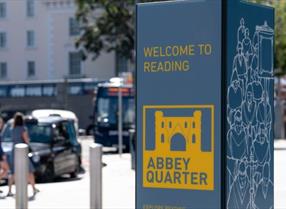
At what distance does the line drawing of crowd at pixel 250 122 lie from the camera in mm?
7238

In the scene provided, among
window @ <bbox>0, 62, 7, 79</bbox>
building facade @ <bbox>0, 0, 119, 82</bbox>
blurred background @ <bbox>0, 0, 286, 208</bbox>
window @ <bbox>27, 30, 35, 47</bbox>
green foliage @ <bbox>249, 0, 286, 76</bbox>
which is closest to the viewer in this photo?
blurred background @ <bbox>0, 0, 286, 208</bbox>

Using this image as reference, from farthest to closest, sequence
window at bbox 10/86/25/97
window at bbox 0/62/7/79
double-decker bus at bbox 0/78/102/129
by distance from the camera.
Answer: window at bbox 0/62/7/79
window at bbox 10/86/25/97
double-decker bus at bbox 0/78/102/129

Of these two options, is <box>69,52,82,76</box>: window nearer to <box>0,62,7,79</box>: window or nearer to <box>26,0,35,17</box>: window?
<box>26,0,35,17</box>: window

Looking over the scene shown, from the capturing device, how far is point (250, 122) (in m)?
7.57

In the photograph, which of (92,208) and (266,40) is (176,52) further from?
(92,208)

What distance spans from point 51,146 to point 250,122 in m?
13.0

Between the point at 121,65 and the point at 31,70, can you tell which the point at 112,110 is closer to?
the point at 121,65

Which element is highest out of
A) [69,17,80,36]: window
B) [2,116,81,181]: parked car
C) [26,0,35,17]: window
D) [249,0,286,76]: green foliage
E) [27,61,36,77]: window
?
[26,0,35,17]: window

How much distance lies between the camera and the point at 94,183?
1170 centimetres

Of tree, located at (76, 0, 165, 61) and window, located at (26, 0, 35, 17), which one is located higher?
window, located at (26, 0, 35, 17)

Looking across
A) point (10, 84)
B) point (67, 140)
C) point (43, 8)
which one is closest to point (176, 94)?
point (67, 140)

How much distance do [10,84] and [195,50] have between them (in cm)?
5371

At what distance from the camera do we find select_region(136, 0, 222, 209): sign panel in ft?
23.5

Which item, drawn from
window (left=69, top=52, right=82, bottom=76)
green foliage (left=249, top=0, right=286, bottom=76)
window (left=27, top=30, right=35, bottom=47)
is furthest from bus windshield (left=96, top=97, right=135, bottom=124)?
window (left=27, top=30, right=35, bottom=47)
